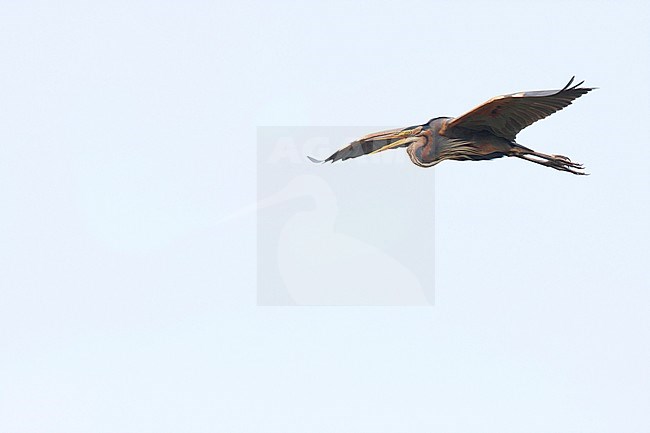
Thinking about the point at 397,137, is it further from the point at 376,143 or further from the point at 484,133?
the point at 484,133

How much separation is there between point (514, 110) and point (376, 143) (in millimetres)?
2612

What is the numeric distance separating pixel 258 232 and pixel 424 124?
527cm

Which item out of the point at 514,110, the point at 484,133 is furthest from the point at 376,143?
the point at 514,110

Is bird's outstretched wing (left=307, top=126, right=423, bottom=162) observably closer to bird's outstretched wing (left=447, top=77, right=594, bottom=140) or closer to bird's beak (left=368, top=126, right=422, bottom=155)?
bird's beak (left=368, top=126, right=422, bottom=155)

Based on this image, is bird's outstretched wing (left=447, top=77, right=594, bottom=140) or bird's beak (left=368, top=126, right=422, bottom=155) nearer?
bird's outstretched wing (left=447, top=77, right=594, bottom=140)

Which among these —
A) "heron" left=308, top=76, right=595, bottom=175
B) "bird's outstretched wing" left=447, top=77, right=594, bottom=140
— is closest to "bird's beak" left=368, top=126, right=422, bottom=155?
"heron" left=308, top=76, right=595, bottom=175

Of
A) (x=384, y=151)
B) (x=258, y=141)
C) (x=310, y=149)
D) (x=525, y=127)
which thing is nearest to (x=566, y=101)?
(x=525, y=127)

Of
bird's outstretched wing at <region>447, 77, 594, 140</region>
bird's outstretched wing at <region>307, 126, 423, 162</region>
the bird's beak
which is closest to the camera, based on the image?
bird's outstretched wing at <region>447, 77, 594, 140</region>

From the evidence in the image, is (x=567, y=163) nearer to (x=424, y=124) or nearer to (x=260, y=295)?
(x=424, y=124)

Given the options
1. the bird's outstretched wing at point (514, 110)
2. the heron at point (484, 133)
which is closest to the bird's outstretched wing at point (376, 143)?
the heron at point (484, 133)

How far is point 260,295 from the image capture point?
2020 centimetres

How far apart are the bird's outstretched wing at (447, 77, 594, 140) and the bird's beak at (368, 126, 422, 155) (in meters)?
0.70

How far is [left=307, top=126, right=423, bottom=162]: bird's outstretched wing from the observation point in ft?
54.3

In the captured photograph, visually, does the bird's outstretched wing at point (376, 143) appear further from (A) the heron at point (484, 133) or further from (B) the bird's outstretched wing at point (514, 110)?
(B) the bird's outstretched wing at point (514, 110)
